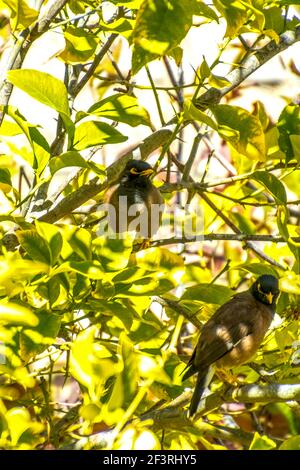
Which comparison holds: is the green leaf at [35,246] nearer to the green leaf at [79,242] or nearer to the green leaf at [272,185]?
the green leaf at [79,242]

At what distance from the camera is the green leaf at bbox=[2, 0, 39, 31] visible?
5.14 feet

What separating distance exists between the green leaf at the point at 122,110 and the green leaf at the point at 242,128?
157 millimetres

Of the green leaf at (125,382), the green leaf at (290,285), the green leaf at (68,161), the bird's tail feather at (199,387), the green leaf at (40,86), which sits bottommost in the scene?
the bird's tail feather at (199,387)

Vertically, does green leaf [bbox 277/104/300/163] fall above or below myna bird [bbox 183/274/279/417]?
above

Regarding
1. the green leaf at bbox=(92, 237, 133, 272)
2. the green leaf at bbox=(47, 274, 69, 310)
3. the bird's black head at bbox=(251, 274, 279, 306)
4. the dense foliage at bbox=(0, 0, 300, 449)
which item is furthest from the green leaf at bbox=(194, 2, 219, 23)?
the bird's black head at bbox=(251, 274, 279, 306)

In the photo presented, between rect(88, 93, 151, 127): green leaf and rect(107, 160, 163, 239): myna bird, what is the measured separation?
0.45 meters

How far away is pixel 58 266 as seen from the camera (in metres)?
1.42

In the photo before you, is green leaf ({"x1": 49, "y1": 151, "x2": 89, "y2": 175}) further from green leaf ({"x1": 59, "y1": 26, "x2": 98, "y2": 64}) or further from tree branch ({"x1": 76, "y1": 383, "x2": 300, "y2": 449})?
tree branch ({"x1": 76, "y1": 383, "x2": 300, "y2": 449})

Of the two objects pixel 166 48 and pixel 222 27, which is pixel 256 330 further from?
pixel 222 27

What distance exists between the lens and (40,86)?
5.06 feet

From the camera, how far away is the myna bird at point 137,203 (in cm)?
224

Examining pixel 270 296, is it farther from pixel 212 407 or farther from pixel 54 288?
pixel 54 288

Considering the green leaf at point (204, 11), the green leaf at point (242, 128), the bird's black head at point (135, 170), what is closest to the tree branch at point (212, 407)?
the green leaf at point (242, 128)
